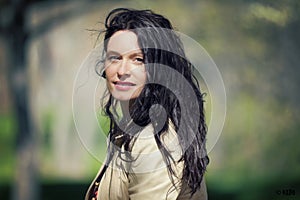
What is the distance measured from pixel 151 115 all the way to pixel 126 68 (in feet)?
0.29

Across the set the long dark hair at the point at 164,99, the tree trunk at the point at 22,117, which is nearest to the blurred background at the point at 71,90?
the tree trunk at the point at 22,117

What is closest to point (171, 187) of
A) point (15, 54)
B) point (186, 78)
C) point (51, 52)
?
point (186, 78)

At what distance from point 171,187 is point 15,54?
20.4 ft

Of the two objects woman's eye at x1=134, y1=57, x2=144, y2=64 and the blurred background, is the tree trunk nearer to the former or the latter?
the blurred background

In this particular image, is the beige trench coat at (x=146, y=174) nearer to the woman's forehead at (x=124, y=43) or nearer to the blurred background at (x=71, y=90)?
the woman's forehead at (x=124, y=43)

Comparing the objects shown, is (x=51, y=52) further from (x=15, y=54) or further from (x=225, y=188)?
(x=225, y=188)

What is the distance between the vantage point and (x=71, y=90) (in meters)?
7.97

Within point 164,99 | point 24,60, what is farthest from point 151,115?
point 24,60

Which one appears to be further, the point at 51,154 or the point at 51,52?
the point at 51,154

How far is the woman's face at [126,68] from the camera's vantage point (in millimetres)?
1594

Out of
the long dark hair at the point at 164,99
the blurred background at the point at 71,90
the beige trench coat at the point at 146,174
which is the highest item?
the blurred background at the point at 71,90

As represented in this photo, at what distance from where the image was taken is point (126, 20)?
163 centimetres

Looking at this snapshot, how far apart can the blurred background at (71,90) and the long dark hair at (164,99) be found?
2.45 metres

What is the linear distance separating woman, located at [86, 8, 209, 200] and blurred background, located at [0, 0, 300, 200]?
2463 millimetres
